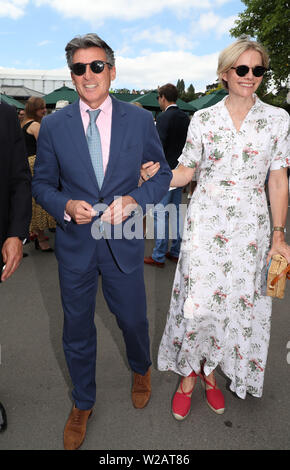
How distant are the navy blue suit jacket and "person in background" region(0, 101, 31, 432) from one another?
8 centimetres

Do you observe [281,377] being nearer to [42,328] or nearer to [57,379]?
[57,379]

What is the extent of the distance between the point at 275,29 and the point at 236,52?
822 inches

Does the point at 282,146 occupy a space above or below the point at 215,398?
above

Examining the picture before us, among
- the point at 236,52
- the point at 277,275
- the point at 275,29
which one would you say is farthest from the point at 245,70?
the point at 275,29

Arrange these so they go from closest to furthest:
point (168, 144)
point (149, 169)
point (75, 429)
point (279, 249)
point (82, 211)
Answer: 1. point (82, 211)
2. point (149, 169)
3. point (279, 249)
4. point (75, 429)
5. point (168, 144)

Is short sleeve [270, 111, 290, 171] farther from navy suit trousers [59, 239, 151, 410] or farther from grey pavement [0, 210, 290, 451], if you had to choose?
grey pavement [0, 210, 290, 451]

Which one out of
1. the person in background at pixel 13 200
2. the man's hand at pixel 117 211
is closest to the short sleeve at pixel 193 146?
the man's hand at pixel 117 211

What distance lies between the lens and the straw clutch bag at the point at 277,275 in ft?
6.31

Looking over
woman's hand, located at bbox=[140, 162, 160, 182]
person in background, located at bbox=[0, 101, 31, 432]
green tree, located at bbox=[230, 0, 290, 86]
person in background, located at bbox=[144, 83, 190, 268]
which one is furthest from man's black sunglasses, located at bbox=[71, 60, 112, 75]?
green tree, located at bbox=[230, 0, 290, 86]

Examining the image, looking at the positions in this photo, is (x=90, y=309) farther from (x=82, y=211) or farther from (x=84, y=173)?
(x=84, y=173)

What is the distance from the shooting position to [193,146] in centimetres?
206

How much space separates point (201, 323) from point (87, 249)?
0.89 metres

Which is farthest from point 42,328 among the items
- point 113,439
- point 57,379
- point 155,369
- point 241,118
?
point 241,118

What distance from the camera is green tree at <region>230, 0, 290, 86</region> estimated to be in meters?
18.2
